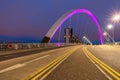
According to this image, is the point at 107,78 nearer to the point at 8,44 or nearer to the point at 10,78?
the point at 10,78

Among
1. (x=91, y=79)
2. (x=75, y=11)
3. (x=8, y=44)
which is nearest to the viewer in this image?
(x=91, y=79)

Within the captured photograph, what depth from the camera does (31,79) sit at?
7.85m

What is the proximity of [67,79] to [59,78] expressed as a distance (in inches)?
14.4

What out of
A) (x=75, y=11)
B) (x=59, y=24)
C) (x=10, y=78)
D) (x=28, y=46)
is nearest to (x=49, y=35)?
(x=59, y=24)

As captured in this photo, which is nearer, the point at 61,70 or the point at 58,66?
the point at 61,70

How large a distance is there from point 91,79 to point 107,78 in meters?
0.65

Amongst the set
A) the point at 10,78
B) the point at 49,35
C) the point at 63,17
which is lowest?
the point at 10,78

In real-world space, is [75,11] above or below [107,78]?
above

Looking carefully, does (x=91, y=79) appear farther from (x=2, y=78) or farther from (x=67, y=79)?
(x=2, y=78)

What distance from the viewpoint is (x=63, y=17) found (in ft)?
261

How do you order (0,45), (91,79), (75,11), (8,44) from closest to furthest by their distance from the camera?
(91,79), (0,45), (8,44), (75,11)

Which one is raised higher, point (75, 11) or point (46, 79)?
point (75, 11)

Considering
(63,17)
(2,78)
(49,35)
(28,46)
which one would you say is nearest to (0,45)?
(28,46)

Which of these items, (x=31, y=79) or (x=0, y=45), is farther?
(x=0, y=45)
